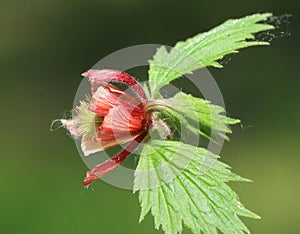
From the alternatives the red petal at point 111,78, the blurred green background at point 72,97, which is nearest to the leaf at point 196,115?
the red petal at point 111,78

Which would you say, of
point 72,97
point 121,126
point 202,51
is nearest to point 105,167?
point 121,126

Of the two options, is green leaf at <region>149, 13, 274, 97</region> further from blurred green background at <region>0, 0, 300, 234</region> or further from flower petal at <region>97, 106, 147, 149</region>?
blurred green background at <region>0, 0, 300, 234</region>

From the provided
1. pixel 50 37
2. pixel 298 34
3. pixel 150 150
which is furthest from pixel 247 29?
pixel 50 37

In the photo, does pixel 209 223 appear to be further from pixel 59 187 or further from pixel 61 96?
pixel 61 96

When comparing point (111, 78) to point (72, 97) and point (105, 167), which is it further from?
point (72, 97)

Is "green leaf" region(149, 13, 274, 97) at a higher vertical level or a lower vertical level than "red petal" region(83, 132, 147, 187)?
higher

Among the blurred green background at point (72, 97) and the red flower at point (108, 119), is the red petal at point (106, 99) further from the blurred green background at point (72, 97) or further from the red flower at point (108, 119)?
the blurred green background at point (72, 97)

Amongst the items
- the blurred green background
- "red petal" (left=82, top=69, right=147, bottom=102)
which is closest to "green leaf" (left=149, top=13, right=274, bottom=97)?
"red petal" (left=82, top=69, right=147, bottom=102)

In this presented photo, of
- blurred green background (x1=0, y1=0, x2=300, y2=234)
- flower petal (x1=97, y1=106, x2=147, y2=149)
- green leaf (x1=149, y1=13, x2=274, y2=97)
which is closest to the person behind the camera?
flower petal (x1=97, y1=106, x2=147, y2=149)
